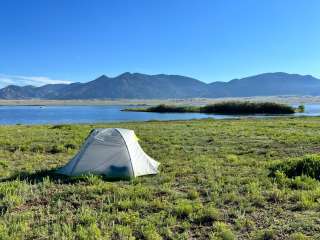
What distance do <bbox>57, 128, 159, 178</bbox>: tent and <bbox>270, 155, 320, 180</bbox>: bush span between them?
4.05m

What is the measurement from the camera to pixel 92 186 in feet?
33.0

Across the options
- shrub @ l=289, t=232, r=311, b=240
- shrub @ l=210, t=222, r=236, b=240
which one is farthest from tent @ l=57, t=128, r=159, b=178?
shrub @ l=289, t=232, r=311, b=240

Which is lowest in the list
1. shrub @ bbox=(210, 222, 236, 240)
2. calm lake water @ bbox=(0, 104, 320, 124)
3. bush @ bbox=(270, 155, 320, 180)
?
calm lake water @ bbox=(0, 104, 320, 124)

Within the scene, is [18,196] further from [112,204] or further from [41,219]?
[112,204]

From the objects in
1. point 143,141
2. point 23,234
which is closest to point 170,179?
point 23,234

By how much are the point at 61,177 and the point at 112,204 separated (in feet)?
11.7

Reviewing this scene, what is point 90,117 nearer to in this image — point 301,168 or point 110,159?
point 110,159

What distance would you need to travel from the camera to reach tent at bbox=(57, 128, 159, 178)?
11414 millimetres

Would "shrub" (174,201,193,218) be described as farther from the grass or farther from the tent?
the grass

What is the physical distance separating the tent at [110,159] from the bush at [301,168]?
4.05m

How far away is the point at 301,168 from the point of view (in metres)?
11.4

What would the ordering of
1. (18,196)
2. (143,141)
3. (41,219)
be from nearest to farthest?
(41,219) → (18,196) → (143,141)

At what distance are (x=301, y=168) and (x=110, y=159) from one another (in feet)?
19.7

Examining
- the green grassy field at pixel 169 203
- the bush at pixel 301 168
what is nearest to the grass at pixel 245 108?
the bush at pixel 301 168
